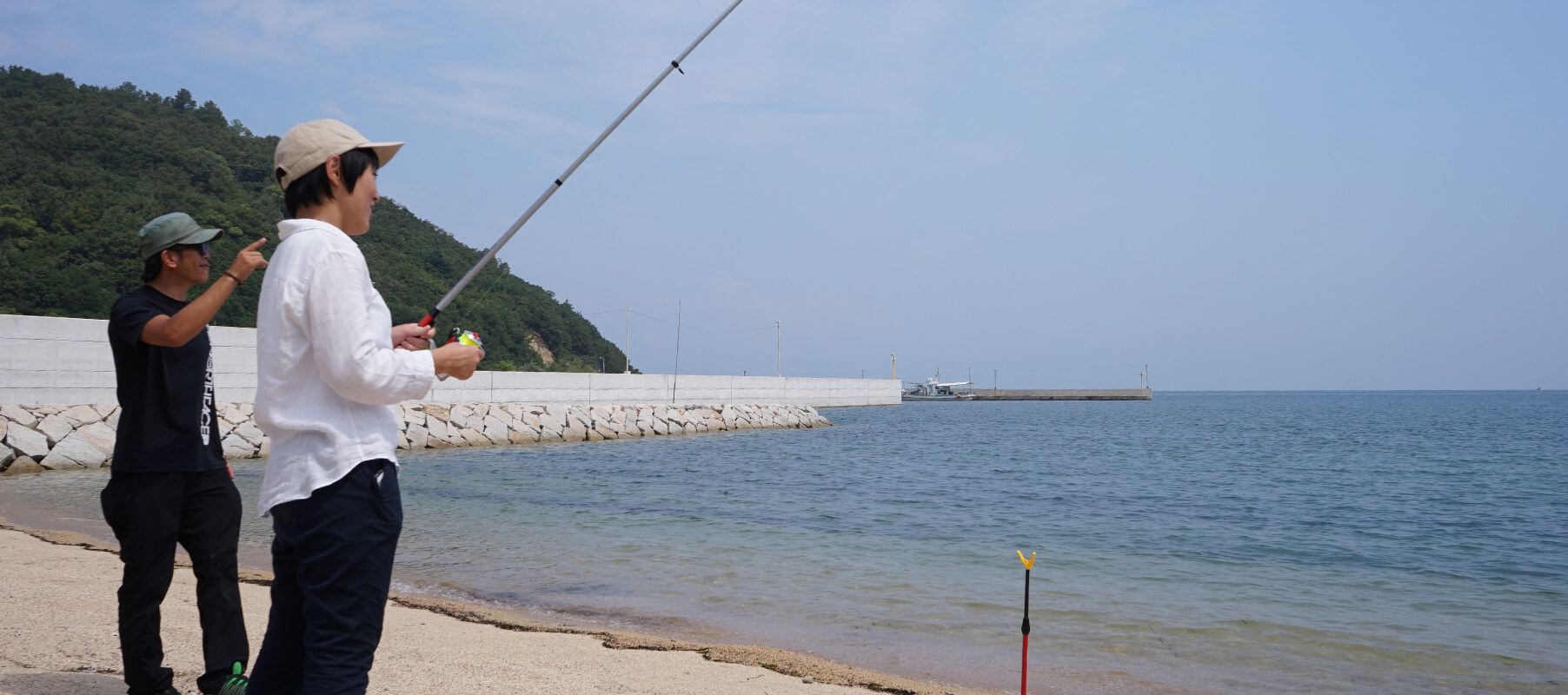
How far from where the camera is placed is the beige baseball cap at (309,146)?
1844mm

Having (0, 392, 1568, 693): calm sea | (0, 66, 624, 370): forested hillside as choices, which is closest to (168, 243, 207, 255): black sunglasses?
(0, 392, 1568, 693): calm sea

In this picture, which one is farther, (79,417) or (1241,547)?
(79,417)

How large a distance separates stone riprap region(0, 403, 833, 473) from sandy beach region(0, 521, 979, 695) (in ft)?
3.20

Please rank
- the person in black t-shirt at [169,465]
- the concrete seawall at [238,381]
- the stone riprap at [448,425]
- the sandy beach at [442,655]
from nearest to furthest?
the person in black t-shirt at [169,465], the sandy beach at [442,655], the stone riprap at [448,425], the concrete seawall at [238,381]

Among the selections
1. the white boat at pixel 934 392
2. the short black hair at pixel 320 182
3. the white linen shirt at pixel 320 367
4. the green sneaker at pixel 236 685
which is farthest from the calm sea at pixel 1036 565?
the white boat at pixel 934 392

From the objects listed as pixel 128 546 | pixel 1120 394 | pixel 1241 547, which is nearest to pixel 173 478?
pixel 128 546

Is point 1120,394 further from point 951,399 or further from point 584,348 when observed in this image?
point 584,348

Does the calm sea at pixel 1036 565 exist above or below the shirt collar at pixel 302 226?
below

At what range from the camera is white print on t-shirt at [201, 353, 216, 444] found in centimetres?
291

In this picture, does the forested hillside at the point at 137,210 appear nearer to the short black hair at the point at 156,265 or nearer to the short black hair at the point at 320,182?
the short black hair at the point at 156,265

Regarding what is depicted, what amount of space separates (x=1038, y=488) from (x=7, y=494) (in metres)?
14.9

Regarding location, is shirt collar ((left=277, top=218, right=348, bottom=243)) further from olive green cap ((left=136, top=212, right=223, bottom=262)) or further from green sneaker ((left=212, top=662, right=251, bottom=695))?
green sneaker ((left=212, top=662, right=251, bottom=695))

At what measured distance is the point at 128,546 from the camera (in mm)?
2771

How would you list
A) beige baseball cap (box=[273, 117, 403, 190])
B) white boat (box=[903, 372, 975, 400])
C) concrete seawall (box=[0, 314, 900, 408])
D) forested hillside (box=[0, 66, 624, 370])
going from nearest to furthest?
beige baseball cap (box=[273, 117, 403, 190])
concrete seawall (box=[0, 314, 900, 408])
forested hillside (box=[0, 66, 624, 370])
white boat (box=[903, 372, 975, 400])
